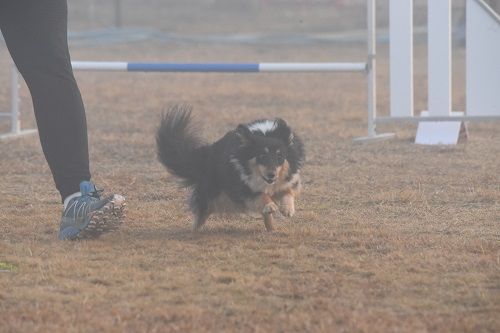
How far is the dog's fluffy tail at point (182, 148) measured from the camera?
532 cm

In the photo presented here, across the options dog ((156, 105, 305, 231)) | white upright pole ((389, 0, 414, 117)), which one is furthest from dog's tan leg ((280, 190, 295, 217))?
white upright pole ((389, 0, 414, 117))

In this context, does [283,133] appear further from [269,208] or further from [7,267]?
[7,267]

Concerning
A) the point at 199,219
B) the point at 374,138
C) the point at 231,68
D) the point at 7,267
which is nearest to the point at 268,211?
the point at 199,219

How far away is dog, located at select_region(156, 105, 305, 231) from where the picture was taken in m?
5.05

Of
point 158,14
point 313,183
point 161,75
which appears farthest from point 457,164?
point 158,14

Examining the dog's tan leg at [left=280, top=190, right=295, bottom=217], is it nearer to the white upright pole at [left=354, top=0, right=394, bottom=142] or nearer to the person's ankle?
the person's ankle

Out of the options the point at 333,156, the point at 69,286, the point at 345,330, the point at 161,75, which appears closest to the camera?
the point at 345,330

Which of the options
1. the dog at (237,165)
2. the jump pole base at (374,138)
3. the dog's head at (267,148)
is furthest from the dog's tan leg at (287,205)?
the jump pole base at (374,138)

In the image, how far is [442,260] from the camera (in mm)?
4234

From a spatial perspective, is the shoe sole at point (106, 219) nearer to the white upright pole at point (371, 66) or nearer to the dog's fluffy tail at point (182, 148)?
the dog's fluffy tail at point (182, 148)

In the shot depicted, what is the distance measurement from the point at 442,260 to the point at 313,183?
2.45 metres

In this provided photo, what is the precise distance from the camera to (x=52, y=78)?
4.62 m

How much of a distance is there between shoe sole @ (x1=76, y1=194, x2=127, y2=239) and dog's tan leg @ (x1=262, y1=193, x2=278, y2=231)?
696mm

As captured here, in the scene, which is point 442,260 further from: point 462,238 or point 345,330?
point 345,330
